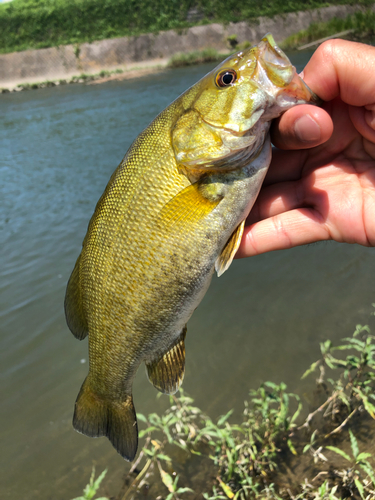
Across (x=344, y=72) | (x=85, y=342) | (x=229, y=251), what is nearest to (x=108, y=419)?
(x=229, y=251)

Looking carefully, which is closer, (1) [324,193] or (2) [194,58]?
(1) [324,193]

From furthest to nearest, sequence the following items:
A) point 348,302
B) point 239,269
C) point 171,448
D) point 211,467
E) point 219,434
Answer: point 239,269 → point 348,302 → point 171,448 → point 211,467 → point 219,434

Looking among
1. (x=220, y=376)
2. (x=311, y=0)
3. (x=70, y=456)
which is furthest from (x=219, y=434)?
(x=311, y=0)

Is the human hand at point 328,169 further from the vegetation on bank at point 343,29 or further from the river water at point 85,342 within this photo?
the vegetation on bank at point 343,29

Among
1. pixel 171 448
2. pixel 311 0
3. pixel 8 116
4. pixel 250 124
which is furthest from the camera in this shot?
pixel 311 0

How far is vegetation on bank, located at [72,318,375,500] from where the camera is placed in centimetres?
247

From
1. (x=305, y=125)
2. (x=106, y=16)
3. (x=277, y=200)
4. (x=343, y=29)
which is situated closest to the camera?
(x=305, y=125)

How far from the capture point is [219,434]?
2586 mm

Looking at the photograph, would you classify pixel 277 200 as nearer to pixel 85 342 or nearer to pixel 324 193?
pixel 324 193

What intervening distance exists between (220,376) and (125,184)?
3.02m

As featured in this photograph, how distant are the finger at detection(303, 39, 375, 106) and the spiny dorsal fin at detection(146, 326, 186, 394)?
1.66m

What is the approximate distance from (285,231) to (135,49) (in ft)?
115

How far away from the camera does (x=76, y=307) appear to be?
7.07 feet

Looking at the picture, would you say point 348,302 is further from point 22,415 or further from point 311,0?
point 311,0
